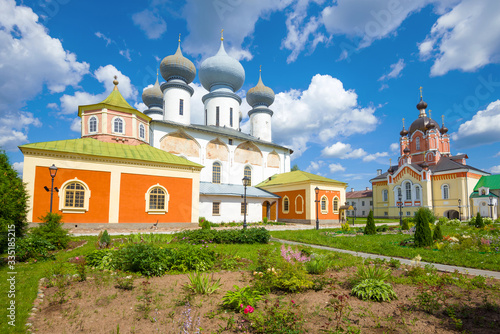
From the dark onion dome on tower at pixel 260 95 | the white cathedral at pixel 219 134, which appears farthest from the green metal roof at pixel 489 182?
the dark onion dome on tower at pixel 260 95

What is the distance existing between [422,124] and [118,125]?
44701 millimetres

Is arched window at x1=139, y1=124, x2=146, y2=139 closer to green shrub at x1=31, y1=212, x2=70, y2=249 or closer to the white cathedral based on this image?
the white cathedral

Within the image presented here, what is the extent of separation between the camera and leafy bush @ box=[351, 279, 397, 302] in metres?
4.79

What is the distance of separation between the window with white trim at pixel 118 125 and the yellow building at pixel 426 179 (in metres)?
29.4

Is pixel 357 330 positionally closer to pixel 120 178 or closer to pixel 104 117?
pixel 120 178

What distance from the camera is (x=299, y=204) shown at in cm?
2697

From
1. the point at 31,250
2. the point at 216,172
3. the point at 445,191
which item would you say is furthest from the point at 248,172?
the point at 445,191

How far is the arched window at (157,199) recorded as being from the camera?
18.6 metres

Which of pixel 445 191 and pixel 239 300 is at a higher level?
pixel 445 191

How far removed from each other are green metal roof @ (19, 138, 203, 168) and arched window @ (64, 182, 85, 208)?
2059 mm

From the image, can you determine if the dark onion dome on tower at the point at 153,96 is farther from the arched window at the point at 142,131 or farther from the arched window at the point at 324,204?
the arched window at the point at 324,204

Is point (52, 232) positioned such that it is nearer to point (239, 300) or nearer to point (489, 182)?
point (239, 300)

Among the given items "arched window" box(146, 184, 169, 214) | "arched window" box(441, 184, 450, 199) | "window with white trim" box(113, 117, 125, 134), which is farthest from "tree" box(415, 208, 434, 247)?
"arched window" box(441, 184, 450, 199)

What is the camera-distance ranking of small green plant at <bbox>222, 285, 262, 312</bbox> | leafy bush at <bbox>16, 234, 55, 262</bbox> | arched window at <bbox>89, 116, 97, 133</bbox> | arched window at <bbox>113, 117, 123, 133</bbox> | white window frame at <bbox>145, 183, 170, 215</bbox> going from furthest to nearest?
arched window at <bbox>113, 117, 123, 133</bbox>, arched window at <bbox>89, 116, 97, 133</bbox>, white window frame at <bbox>145, 183, 170, 215</bbox>, leafy bush at <bbox>16, 234, 55, 262</bbox>, small green plant at <bbox>222, 285, 262, 312</bbox>
